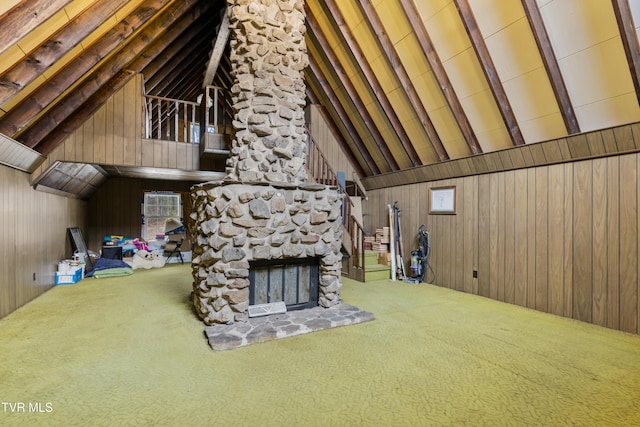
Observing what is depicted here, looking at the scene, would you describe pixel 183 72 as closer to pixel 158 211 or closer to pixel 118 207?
pixel 158 211

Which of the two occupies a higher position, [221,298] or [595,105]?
[595,105]

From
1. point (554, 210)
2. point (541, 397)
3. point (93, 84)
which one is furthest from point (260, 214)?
point (554, 210)

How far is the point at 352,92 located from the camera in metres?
6.06

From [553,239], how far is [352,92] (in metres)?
4.16

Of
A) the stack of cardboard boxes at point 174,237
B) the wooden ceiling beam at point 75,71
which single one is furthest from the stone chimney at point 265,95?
the stack of cardboard boxes at point 174,237

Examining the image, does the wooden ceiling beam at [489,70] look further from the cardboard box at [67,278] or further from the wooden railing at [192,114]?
the cardboard box at [67,278]

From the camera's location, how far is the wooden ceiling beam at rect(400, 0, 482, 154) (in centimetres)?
407

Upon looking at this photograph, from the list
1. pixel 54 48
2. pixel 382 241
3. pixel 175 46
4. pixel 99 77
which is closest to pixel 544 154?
pixel 382 241

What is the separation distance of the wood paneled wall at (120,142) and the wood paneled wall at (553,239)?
5056mm

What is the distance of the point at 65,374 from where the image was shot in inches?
95.3

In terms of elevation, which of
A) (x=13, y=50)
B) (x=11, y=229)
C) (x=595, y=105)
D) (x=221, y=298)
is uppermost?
(x=13, y=50)

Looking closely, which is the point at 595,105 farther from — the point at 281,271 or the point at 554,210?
the point at 281,271

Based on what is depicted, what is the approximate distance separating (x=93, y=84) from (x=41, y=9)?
2177 mm

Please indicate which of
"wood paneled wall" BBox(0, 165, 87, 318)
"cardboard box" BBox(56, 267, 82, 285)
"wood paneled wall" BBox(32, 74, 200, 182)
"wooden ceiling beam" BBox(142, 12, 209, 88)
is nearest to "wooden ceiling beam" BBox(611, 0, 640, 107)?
"wood paneled wall" BBox(32, 74, 200, 182)
